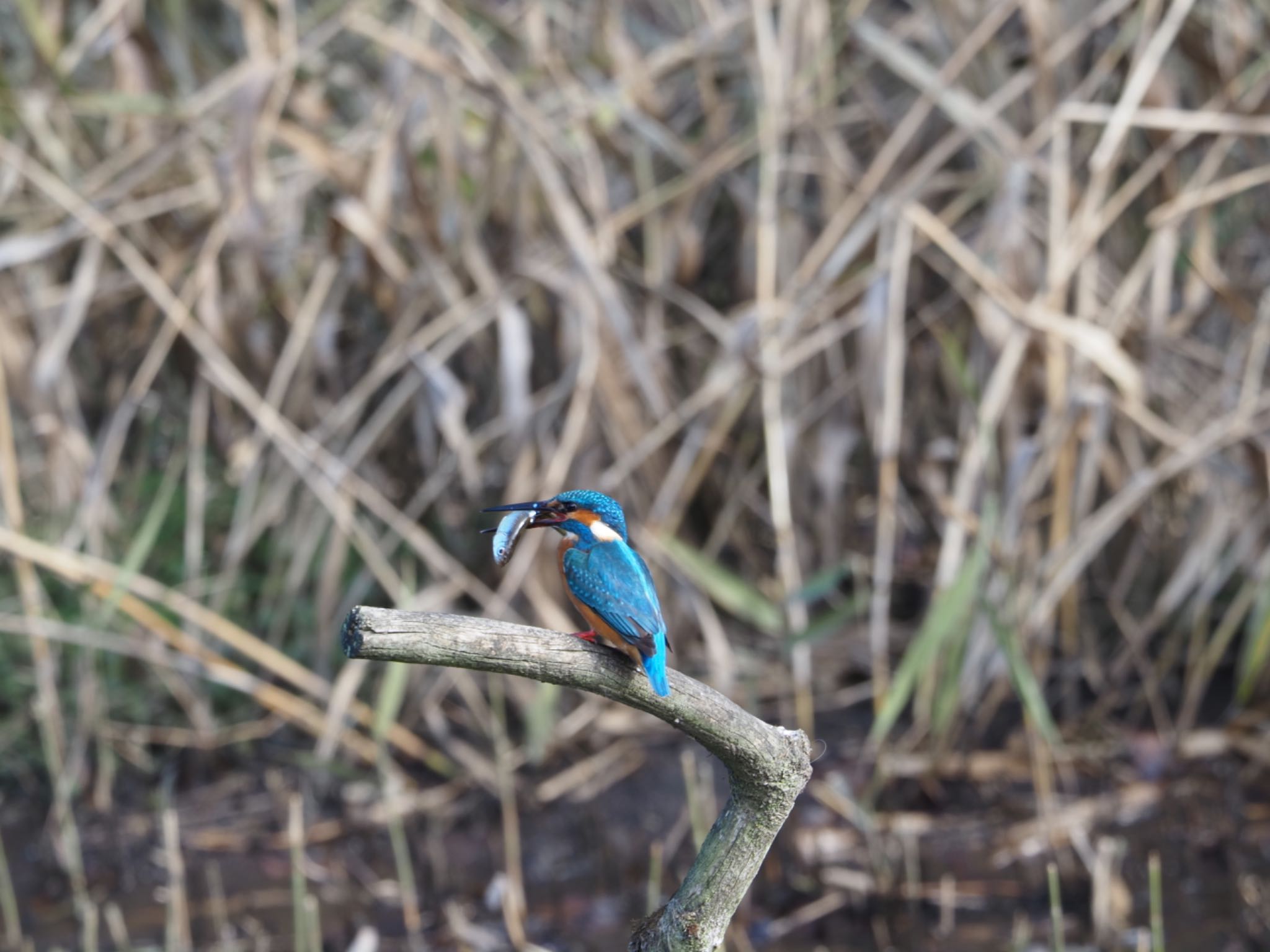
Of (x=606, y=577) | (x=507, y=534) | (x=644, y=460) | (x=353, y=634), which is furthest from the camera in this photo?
(x=644, y=460)

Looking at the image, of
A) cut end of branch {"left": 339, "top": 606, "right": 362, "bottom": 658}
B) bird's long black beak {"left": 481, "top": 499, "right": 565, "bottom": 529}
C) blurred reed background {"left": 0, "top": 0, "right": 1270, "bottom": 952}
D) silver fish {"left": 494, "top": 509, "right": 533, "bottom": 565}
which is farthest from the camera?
blurred reed background {"left": 0, "top": 0, "right": 1270, "bottom": 952}

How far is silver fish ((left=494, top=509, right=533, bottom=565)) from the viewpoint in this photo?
1035 millimetres

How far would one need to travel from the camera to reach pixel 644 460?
338cm

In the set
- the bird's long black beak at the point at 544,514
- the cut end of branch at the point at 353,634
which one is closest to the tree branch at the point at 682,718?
the cut end of branch at the point at 353,634

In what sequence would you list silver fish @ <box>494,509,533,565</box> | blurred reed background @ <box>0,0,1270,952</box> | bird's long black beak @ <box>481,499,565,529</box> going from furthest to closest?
blurred reed background @ <box>0,0,1270,952</box> < bird's long black beak @ <box>481,499,565,529</box> < silver fish @ <box>494,509,533,565</box>

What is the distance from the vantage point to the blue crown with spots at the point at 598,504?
1.18m

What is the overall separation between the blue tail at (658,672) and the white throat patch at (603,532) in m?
0.16

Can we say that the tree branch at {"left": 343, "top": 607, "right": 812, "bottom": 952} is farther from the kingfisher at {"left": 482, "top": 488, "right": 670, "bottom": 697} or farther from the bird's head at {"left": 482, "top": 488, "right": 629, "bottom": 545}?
the bird's head at {"left": 482, "top": 488, "right": 629, "bottom": 545}

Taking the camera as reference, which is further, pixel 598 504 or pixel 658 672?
pixel 598 504

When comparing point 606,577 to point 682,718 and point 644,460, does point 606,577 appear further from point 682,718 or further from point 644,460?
point 644,460

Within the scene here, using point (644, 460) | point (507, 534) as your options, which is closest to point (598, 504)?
point (507, 534)

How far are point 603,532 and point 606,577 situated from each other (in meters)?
0.07

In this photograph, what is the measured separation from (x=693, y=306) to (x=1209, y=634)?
1.64 meters

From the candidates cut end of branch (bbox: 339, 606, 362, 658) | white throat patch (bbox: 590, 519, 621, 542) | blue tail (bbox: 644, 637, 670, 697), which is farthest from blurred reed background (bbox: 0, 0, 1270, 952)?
cut end of branch (bbox: 339, 606, 362, 658)
